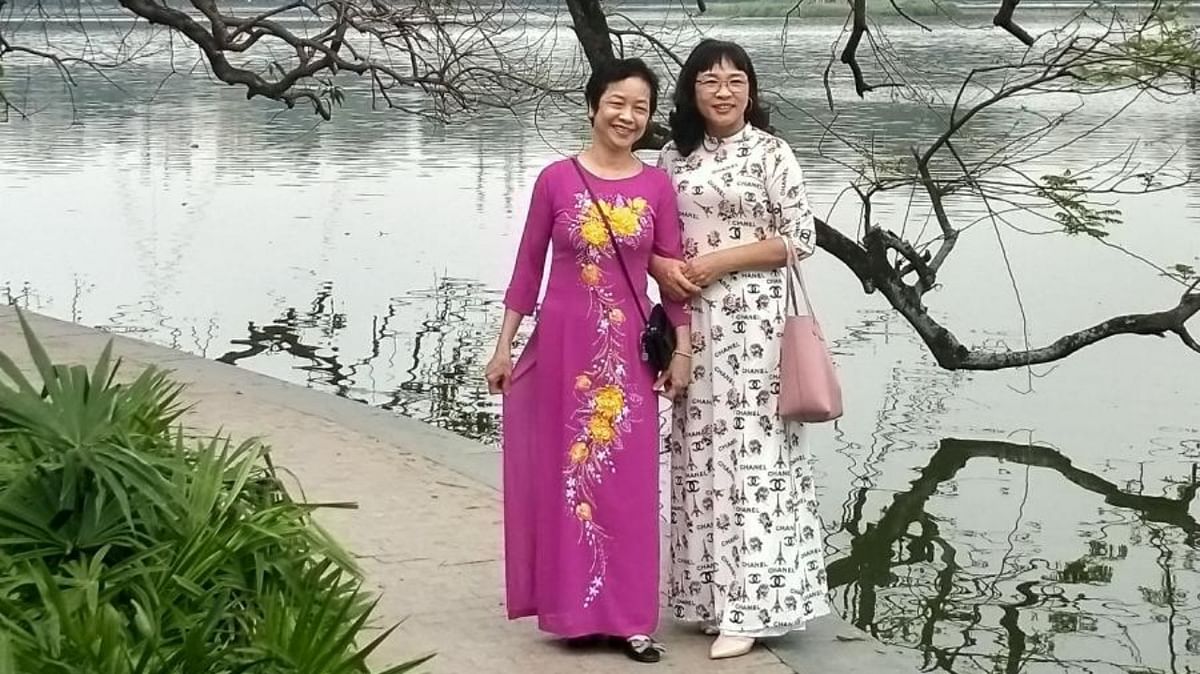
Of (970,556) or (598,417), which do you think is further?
(970,556)

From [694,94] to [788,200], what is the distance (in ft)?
1.26

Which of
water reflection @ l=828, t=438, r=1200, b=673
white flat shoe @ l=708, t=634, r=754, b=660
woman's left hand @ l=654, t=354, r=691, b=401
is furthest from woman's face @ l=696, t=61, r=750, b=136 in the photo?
water reflection @ l=828, t=438, r=1200, b=673

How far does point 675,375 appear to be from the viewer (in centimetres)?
480

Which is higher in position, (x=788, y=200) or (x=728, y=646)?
(x=788, y=200)

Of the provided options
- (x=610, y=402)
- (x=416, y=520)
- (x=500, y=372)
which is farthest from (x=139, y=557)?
(x=416, y=520)

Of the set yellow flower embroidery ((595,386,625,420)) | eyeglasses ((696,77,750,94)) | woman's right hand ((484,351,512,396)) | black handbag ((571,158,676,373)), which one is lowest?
yellow flower embroidery ((595,386,625,420))

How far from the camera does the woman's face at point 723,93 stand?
4684 mm

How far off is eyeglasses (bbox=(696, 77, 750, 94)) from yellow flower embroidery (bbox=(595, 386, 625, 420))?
85cm

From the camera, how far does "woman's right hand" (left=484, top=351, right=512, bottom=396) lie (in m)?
4.84

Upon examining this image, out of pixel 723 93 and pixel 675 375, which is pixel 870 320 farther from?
pixel 723 93

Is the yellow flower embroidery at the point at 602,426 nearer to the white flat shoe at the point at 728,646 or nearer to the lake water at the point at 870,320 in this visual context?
the white flat shoe at the point at 728,646

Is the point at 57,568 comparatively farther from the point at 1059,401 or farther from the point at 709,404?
the point at 1059,401

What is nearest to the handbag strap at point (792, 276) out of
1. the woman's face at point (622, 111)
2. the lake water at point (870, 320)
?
the woman's face at point (622, 111)

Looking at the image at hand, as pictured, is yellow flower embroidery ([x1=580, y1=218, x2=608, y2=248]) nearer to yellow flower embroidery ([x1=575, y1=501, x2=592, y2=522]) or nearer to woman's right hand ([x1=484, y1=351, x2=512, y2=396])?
woman's right hand ([x1=484, y1=351, x2=512, y2=396])
